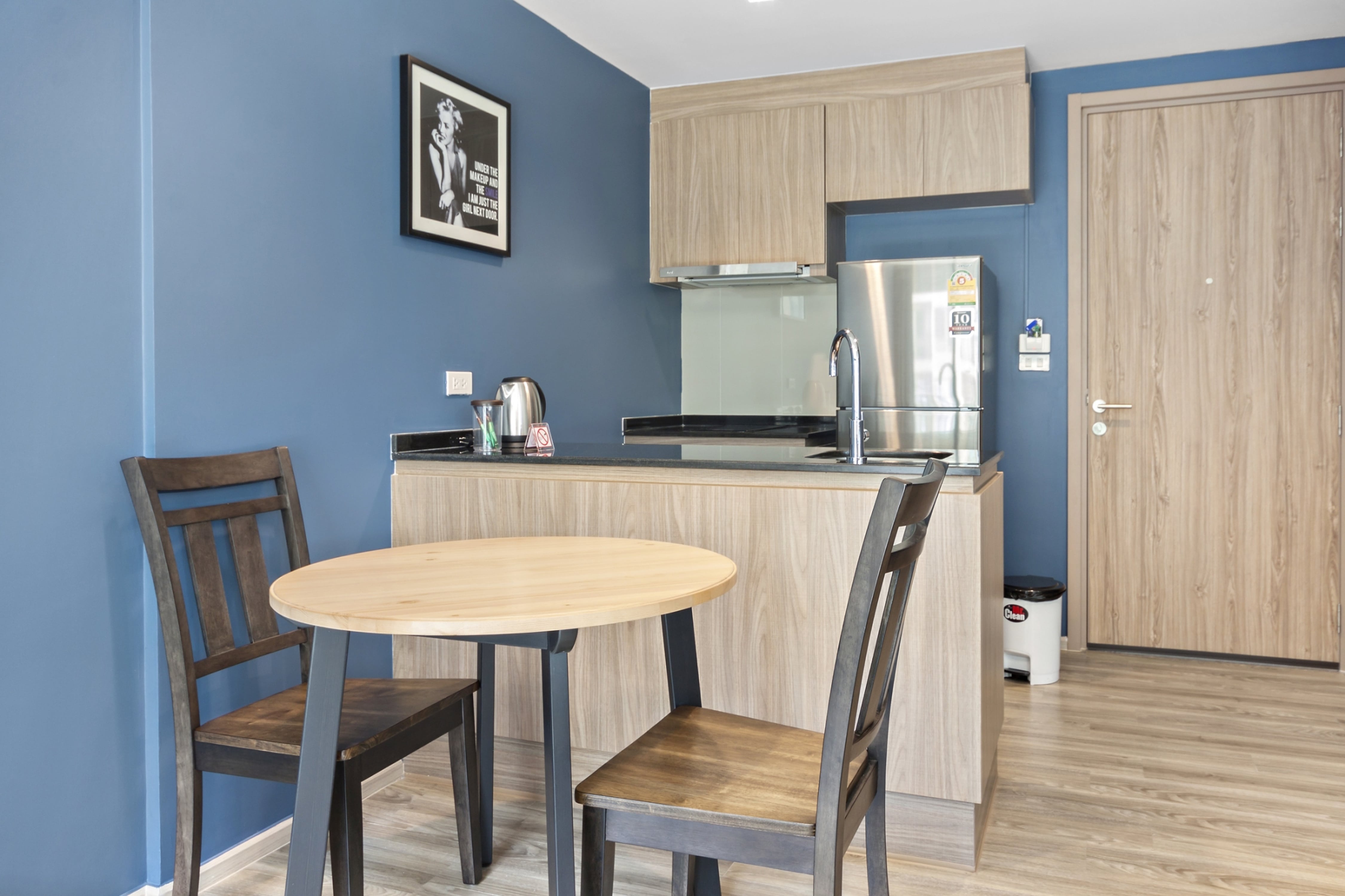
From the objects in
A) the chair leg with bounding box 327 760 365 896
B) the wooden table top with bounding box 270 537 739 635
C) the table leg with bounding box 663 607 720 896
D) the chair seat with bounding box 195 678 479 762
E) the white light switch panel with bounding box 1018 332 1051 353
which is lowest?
the chair leg with bounding box 327 760 365 896

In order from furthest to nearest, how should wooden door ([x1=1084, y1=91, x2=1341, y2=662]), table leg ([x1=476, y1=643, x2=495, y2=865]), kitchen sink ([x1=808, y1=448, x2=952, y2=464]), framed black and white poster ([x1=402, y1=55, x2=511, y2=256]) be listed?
wooden door ([x1=1084, y1=91, x2=1341, y2=662]), framed black and white poster ([x1=402, y1=55, x2=511, y2=256]), kitchen sink ([x1=808, y1=448, x2=952, y2=464]), table leg ([x1=476, y1=643, x2=495, y2=865])

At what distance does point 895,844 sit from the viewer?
2.19 metres

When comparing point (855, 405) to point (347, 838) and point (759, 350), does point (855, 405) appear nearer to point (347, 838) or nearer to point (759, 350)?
point (347, 838)

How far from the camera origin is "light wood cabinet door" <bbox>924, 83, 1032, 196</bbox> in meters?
3.65

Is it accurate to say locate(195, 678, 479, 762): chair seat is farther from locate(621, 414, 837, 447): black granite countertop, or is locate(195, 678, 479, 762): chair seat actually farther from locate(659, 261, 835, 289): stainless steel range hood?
Answer: locate(659, 261, 835, 289): stainless steel range hood

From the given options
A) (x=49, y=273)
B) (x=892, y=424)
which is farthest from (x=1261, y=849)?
(x=49, y=273)

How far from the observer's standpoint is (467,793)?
2020 millimetres

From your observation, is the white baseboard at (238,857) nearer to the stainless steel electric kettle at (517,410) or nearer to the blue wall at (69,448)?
the blue wall at (69,448)

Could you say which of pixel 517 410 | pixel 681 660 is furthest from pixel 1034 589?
pixel 681 660

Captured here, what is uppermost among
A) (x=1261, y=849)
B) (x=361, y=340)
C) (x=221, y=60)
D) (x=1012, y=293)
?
(x=221, y=60)

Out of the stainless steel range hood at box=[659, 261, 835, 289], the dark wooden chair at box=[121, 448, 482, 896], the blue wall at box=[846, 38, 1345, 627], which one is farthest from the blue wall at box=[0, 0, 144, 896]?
the blue wall at box=[846, 38, 1345, 627]

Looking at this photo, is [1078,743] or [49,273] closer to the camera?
[49,273]

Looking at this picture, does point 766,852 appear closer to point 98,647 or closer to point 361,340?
point 98,647

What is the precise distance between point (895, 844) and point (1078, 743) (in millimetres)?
994
